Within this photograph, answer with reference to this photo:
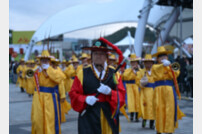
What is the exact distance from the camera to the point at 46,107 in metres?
6.55

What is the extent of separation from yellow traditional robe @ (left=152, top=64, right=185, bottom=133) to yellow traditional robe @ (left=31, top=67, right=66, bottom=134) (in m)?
2.28

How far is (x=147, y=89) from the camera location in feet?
28.8

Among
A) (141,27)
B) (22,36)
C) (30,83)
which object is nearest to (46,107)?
(30,83)

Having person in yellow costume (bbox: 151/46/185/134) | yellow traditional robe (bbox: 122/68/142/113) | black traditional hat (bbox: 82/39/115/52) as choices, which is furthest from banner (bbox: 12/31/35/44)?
black traditional hat (bbox: 82/39/115/52)

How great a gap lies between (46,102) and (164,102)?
2.70 metres

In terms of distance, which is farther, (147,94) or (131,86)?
(131,86)

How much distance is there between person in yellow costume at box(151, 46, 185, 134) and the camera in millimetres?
7000

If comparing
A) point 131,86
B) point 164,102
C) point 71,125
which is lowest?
point 71,125

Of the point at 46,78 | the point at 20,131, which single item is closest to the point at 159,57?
the point at 46,78

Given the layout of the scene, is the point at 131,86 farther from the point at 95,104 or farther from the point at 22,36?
the point at 22,36

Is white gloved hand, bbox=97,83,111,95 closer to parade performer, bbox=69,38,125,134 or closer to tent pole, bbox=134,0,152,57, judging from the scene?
parade performer, bbox=69,38,125,134

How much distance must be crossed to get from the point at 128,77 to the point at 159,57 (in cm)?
292

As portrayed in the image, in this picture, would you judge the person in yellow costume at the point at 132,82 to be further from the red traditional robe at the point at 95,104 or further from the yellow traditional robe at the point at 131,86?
the red traditional robe at the point at 95,104

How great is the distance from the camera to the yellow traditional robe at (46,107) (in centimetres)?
643
